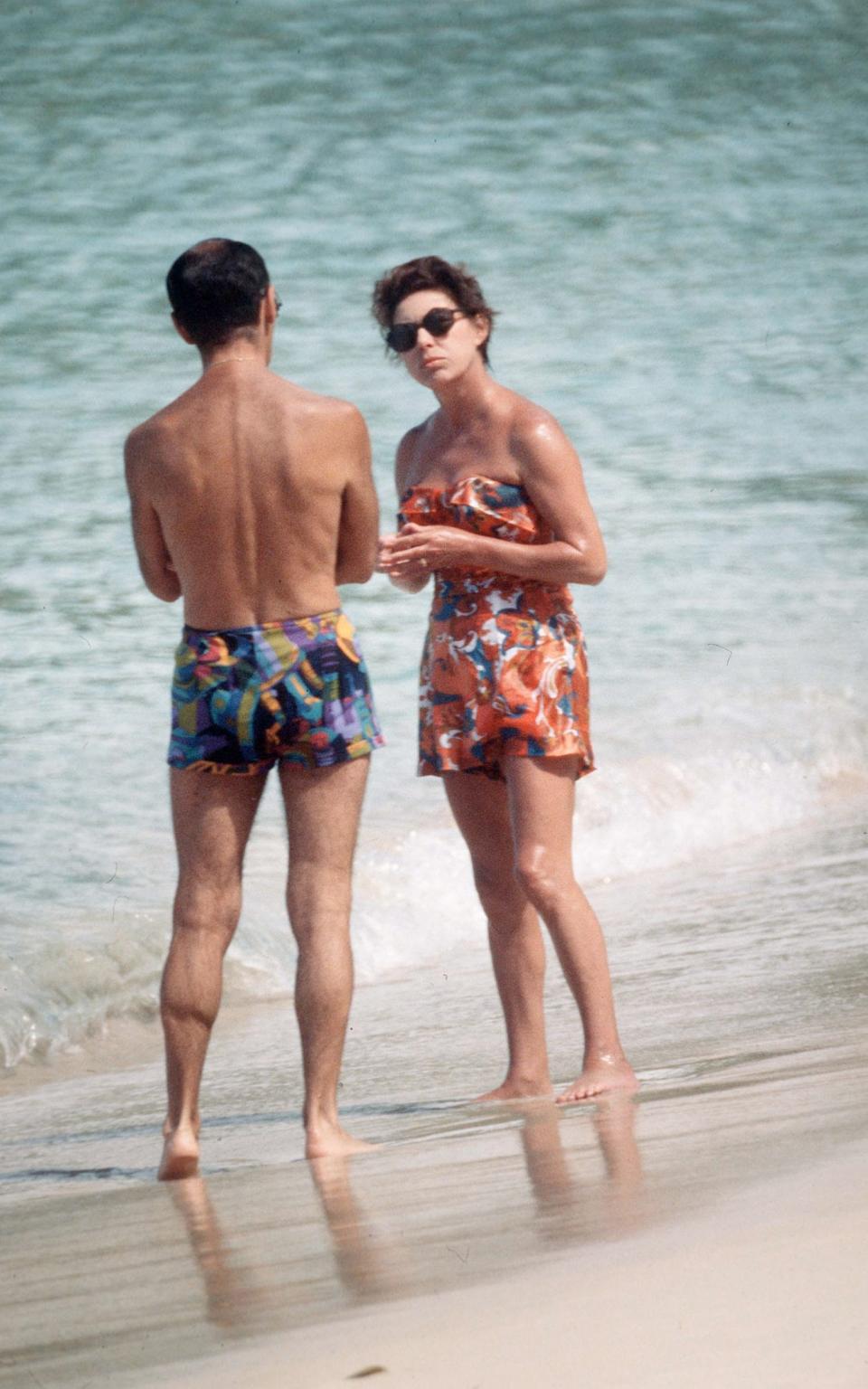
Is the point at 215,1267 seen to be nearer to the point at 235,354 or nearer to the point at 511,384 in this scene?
the point at 235,354

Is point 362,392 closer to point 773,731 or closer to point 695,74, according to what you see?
point 773,731

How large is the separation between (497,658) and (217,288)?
89 cm

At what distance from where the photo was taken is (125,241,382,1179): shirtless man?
10.6 feet

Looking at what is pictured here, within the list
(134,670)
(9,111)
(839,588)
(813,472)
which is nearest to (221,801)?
(134,670)

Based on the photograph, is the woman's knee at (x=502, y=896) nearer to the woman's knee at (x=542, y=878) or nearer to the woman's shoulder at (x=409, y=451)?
the woman's knee at (x=542, y=878)

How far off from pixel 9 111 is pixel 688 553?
45.8 ft

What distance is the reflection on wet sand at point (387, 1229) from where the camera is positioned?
6.86 feet

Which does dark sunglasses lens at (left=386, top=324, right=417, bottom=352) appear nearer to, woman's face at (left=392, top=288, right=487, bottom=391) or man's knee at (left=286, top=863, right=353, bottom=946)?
woman's face at (left=392, top=288, right=487, bottom=391)

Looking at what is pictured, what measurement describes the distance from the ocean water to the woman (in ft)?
1.11

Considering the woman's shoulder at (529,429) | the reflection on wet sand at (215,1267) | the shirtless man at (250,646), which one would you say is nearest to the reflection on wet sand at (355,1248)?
the reflection on wet sand at (215,1267)

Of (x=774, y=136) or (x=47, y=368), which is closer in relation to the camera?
(x=47, y=368)

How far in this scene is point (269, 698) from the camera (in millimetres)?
3234

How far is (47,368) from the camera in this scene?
18.0 metres

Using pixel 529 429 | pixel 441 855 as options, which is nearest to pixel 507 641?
pixel 529 429
